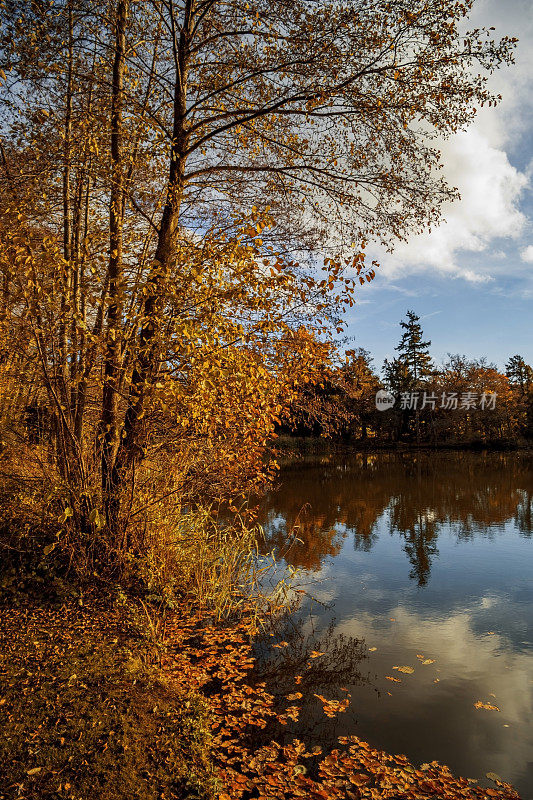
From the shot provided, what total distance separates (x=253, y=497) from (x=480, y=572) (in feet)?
27.9

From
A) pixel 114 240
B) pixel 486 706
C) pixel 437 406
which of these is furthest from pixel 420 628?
pixel 437 406

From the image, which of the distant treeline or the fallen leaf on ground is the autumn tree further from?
the distant treeline

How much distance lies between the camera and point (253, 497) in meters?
16.1

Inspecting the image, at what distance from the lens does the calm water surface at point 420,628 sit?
4.12 metres

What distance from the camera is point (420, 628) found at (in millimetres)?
6270

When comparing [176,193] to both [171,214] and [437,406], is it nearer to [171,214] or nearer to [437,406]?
[171,214]

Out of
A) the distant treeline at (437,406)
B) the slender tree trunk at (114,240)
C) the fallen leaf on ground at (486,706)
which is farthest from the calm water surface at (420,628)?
the distant treeline at (437,406)

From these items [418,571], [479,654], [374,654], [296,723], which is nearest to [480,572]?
[418,571]

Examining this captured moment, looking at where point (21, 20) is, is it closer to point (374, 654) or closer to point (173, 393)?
point (173, 393)

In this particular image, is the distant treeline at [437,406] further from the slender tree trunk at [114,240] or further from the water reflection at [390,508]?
the slender tree trunk at [114,240]

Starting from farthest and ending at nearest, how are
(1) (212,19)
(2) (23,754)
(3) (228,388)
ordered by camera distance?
(1) (212,19), (3) (228,388), (2) (23,754)

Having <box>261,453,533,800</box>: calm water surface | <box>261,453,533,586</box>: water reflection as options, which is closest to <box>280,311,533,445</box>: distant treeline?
<box>261,453,533,586</box>: water reflection

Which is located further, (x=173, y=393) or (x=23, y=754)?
(x=173, y=393)

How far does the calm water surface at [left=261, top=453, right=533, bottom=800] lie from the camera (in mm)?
4121
